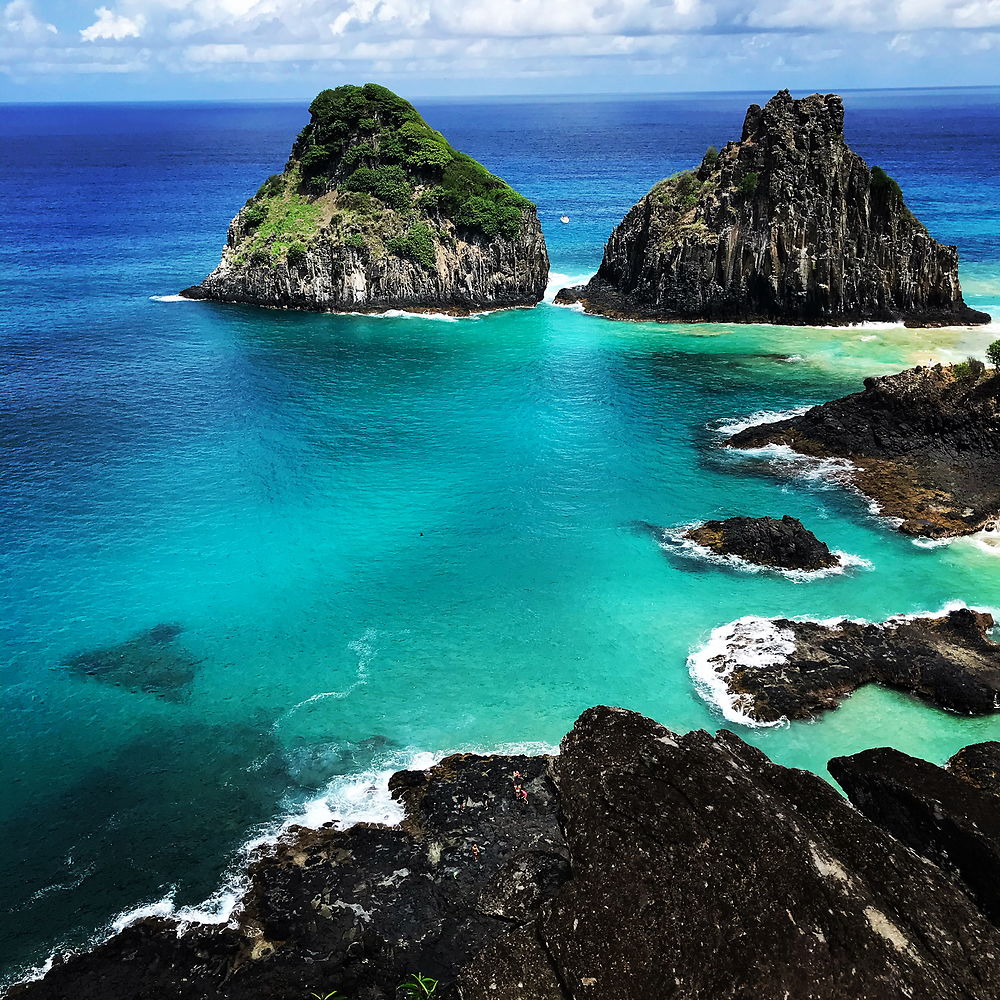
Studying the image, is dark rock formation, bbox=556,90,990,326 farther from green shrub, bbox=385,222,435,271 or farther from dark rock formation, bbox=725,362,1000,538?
dark rock formation, bbox=725,362,1000,538

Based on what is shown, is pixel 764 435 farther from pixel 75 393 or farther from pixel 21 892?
pixel 75 393

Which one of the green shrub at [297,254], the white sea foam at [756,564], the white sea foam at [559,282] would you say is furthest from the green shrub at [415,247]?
the white sea foam at [756,564]

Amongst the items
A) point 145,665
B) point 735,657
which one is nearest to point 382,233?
point 145,665

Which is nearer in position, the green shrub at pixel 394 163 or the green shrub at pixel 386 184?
the green shrub at pixel 394 163

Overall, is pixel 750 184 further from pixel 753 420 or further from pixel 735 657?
pixel 735 657

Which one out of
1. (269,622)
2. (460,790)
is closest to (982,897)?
(460,790)

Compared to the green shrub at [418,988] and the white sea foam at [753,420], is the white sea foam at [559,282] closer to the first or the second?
the white sea foam at [753,420]
